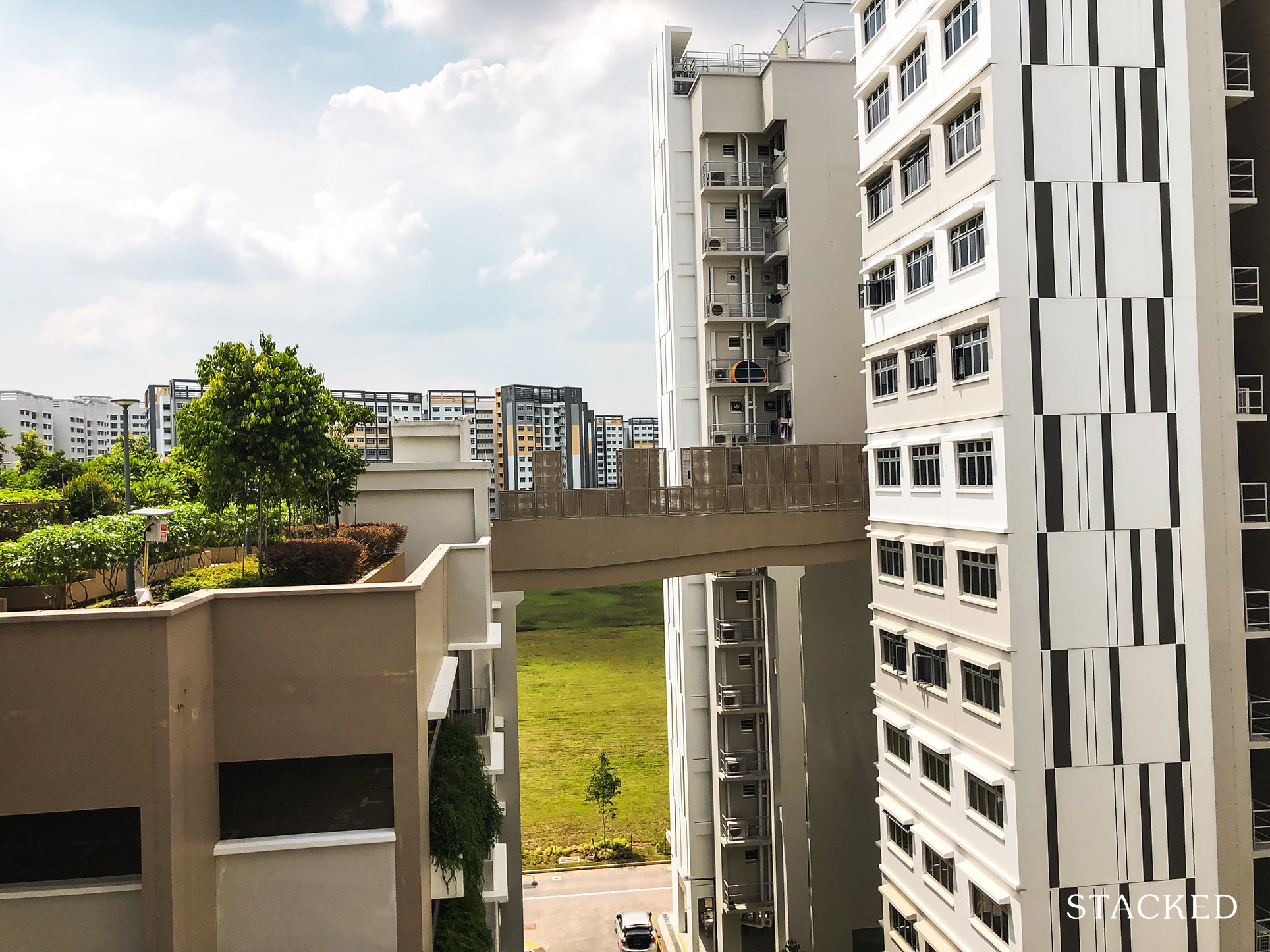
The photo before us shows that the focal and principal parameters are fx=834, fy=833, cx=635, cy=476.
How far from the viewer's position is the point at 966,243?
13133 mm

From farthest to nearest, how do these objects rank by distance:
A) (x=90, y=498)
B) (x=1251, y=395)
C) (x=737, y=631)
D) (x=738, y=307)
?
(x=737, y=631) → (x=738, y=307) → (x=90, y=498) → (x=1251, y=395)

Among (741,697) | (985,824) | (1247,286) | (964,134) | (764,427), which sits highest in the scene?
(964,134)

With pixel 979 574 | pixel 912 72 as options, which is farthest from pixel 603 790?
pixel 912 72

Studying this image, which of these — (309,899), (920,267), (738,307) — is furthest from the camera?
(738,307)

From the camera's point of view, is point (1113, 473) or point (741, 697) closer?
point (1113, 473)

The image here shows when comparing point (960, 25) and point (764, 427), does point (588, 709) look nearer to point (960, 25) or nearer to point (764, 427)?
point (764, 427)

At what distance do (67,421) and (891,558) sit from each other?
83.3 m

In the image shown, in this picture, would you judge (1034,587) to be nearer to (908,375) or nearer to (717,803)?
(908,375)

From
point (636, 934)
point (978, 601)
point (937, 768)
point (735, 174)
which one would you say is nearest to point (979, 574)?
point (978, 601)

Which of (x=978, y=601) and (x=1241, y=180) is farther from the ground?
(x=1241, y=180)

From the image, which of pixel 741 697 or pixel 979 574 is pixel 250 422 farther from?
pixel 741 697

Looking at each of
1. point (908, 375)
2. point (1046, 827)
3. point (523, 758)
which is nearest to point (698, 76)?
point (908, 375)

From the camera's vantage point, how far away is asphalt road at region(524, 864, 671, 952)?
84.1 ft

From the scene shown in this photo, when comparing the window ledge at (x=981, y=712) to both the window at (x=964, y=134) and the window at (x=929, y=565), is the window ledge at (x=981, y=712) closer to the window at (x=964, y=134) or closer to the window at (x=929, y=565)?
A: the window at (x=929, y=565)
